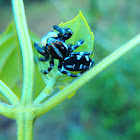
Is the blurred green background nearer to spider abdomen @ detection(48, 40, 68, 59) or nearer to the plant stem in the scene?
spider abdomen @ detection(48, 40, 68, 59)

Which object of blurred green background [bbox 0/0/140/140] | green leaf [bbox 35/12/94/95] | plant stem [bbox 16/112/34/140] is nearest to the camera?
plant stem [bbox 16/112/34/140]

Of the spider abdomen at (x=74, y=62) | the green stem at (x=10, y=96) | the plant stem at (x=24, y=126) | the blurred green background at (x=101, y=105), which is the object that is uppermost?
the green stem at (x=10, y=96)

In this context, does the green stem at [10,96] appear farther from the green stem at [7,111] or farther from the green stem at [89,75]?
the green stem at [89,75]

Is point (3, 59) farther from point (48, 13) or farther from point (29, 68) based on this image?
point (48, 13)

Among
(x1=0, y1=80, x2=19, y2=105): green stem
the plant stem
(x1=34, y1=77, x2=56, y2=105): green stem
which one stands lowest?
the plant stem

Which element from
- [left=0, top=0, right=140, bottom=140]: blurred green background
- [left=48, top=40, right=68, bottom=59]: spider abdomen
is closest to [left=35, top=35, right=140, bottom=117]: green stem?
[left=48, top=40, right=68, bottom=59]: spider abdomen

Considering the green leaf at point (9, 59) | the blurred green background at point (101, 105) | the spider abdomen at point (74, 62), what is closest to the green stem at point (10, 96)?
the spider abdomen at point (74, 62)

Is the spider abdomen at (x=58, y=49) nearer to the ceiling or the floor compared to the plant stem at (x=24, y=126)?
nearer to the ceiling

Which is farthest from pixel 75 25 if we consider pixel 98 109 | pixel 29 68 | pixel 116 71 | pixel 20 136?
pixel 98 109
